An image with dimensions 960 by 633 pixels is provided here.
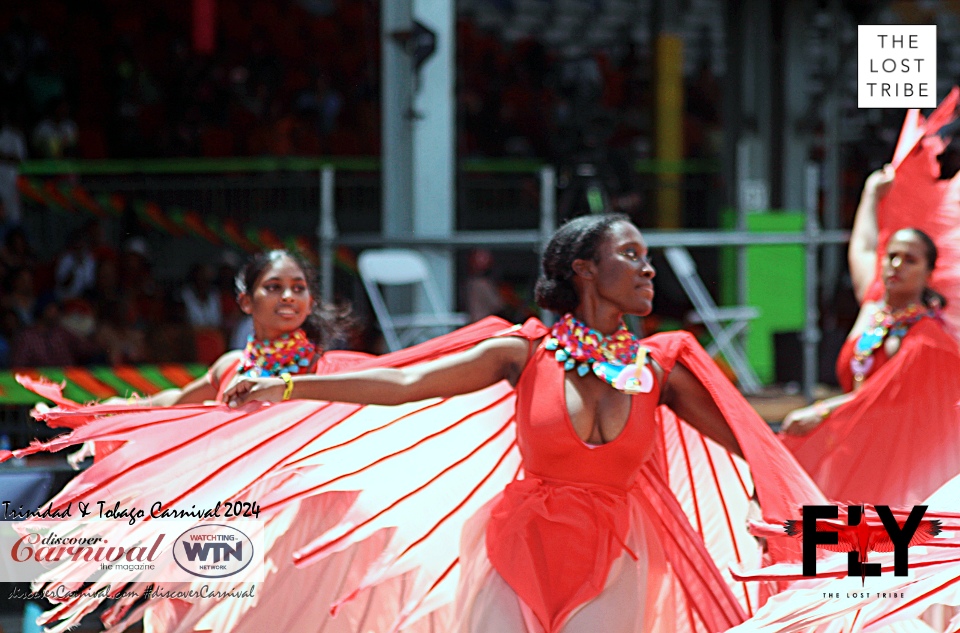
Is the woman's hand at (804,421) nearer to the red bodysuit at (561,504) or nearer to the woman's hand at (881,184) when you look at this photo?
the woman's hand at (881,184)

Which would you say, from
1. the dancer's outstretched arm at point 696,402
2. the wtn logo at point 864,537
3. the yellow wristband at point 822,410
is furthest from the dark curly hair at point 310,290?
the wtn logo at point 864,537

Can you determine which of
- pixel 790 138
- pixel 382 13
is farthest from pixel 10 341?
pixel 790 138

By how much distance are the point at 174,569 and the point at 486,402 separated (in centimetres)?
104

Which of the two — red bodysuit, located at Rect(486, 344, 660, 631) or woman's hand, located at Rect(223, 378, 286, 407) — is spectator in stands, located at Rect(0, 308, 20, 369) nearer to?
woman's hand, located at Rect(223, 378, 286, 407)

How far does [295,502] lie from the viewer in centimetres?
399

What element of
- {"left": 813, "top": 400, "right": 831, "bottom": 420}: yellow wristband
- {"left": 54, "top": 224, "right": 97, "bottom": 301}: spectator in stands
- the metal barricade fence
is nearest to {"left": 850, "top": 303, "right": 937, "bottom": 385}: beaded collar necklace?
{"left": 813, "top": 400, "right": 831, "bottom": 420}: yellow wristband

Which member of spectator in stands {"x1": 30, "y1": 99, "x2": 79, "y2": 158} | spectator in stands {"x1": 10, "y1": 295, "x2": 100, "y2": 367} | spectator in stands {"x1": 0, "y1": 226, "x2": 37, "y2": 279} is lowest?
spectator in stands {"x1": 10, "y1": 295, "x2": 100, "y2": 367}

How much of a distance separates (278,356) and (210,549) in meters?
0.91

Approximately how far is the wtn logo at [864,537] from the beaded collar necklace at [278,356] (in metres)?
1.91

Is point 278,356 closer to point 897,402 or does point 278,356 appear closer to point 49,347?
point 897,402

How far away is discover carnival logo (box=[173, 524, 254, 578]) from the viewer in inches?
150

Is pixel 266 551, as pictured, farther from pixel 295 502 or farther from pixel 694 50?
pixel 694 50

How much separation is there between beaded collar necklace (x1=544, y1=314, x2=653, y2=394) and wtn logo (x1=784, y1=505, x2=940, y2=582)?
563 millimetres

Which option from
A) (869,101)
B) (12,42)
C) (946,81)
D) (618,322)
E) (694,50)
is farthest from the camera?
(694,50)
